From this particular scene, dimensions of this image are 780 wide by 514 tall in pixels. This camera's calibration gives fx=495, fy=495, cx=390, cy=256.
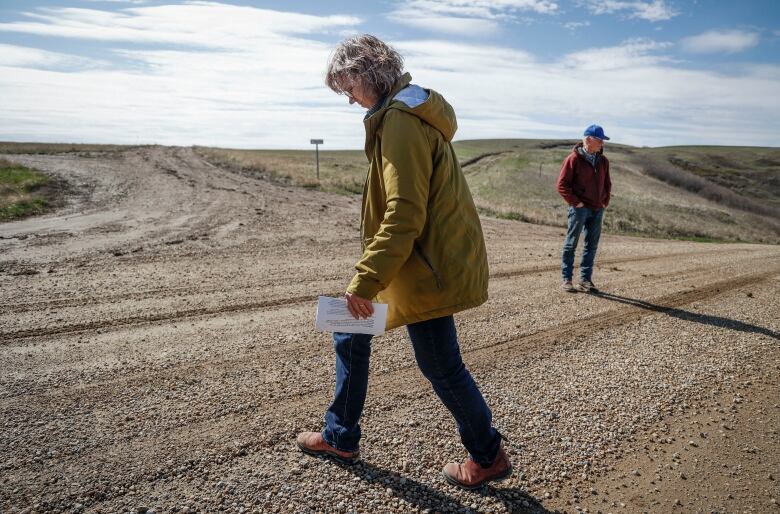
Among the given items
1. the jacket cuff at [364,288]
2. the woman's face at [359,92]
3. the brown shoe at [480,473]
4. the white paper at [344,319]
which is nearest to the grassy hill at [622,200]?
the brown shoe at [480,473]

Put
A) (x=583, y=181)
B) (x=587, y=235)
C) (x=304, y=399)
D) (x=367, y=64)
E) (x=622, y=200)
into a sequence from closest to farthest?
Result: (x=367, y=64), (x=304, y=399), (x=583, y=181), (x=587, y=235), (x=622, y=200)

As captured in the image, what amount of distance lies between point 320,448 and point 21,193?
15.9 meters

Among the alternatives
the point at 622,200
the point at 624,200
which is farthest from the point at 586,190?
the point at 624,200

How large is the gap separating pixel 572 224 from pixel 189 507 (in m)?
6.34

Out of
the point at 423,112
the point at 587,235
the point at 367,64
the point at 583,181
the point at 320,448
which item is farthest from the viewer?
the point at 587,235

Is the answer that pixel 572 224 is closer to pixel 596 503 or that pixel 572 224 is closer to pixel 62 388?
pixel 596 503

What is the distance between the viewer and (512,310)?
6426 millimetres

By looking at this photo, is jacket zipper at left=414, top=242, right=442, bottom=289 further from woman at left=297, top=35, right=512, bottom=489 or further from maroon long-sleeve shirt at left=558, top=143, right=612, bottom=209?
maroon long-sleeve shirt at left=558, top=143, right=612, bottom=209

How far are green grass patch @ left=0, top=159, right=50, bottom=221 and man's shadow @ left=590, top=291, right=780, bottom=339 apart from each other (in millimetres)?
12797

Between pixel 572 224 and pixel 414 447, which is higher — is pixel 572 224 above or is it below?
above

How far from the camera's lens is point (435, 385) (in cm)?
281

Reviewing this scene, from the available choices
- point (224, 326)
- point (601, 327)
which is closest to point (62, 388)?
point (224, 326)

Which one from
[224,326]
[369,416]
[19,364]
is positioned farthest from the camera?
[224,326]

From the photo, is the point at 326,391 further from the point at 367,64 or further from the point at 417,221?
the point at 367,64
